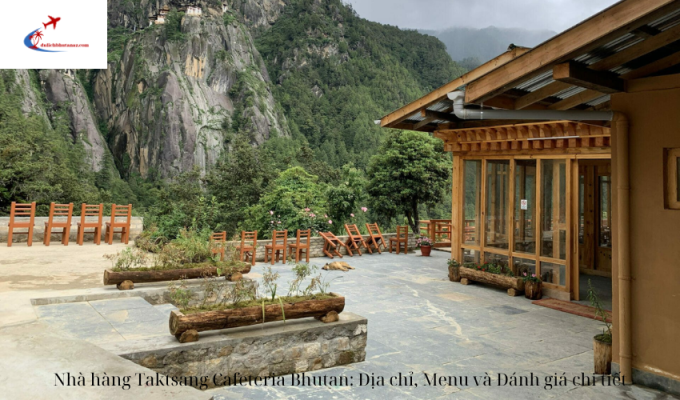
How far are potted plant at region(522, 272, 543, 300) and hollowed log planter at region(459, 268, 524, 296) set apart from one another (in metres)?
0.15

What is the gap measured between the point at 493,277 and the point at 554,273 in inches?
40.3

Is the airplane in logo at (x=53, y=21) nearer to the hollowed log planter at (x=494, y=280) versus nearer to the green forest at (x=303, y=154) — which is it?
the green forest at (x=303, y=154)

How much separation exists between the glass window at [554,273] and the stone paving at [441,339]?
62cm

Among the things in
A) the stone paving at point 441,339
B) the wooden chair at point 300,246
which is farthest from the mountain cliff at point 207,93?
the stone paving at point 441,339

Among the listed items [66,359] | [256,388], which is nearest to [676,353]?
[256,388]

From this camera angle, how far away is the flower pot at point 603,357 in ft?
13.8

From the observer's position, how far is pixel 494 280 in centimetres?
795

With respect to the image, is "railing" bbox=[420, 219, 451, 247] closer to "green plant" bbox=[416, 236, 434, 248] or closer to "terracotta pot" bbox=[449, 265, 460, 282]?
"green plant" bbox=[416, 236, 434, 248]

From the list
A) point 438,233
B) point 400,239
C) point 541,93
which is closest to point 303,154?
point 438,233

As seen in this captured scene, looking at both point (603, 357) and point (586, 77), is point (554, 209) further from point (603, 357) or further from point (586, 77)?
point (586, 77)

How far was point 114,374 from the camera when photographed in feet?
9.63

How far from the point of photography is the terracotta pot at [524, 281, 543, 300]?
24.0 ft

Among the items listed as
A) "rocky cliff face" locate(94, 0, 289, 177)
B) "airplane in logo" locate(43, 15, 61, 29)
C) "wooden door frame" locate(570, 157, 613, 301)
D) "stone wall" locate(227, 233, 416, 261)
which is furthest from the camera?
"rocky cliff face" locate(94, 0, 289, 177)

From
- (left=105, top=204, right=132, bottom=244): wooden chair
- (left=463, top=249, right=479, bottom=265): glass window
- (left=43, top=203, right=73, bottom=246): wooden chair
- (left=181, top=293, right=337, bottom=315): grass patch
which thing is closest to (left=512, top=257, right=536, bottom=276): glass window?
(left=463, top=249, right=479, bottom=265): glass window
